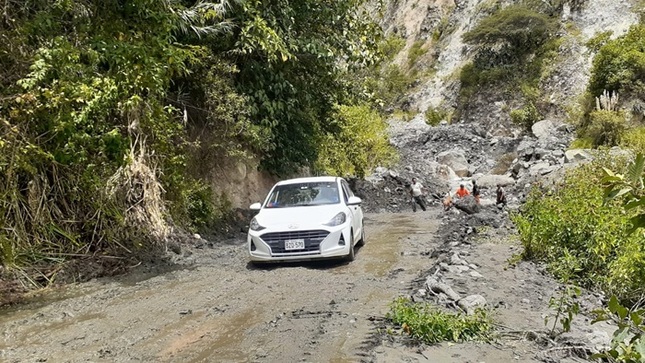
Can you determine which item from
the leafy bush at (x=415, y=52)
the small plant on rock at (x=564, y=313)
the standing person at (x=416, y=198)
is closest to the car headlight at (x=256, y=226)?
the small plant on rock at (x=564, y=313)

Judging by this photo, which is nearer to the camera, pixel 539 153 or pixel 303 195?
pixel 303 195

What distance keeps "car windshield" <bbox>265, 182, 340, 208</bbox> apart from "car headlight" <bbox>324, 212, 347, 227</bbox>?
20.7 inches

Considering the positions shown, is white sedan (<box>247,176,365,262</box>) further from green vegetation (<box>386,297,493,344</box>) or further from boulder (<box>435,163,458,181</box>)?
boulder (<box>435,163,458,181</box>)

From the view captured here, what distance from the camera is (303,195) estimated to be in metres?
9.91

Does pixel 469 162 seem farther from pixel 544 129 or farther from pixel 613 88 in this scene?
pixel 613 88

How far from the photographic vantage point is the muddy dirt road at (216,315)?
4.98 meters

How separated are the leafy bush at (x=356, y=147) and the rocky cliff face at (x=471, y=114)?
1053mm

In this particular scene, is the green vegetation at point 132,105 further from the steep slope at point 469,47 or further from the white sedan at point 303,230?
the steep slope at point 469,47

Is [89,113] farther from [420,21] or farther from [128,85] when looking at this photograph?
[420,21]

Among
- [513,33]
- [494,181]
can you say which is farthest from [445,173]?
[513,33]

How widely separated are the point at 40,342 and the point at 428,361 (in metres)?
4.07

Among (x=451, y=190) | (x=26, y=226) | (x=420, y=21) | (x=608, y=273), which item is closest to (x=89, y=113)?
(x=26, y=226)

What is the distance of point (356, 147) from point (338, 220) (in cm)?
1623

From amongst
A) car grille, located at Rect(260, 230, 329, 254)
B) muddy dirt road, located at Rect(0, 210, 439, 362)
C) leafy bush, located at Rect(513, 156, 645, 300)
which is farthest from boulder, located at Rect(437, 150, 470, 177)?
car grille, located at Rect(260, 230, 329, 254)
